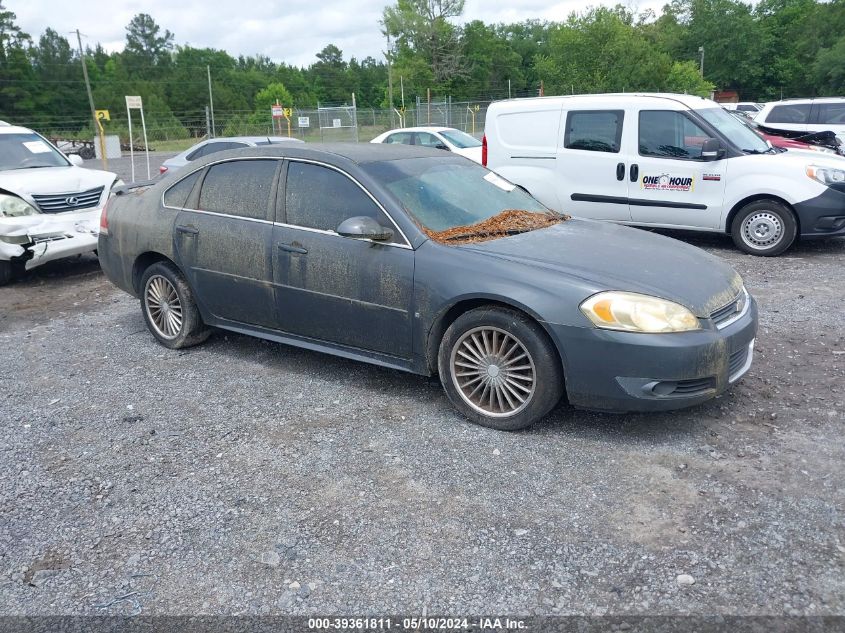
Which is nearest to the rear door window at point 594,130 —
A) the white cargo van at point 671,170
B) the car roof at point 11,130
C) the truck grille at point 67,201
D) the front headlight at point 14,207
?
the white cargo van at point 671,170

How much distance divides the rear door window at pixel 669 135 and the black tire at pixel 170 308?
232 inches

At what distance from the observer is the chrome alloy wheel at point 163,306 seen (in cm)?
579

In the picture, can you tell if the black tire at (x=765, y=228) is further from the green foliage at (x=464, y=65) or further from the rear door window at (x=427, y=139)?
the green foliage at (x=464, y=65)

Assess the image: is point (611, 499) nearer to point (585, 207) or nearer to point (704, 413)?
point (704, 413)

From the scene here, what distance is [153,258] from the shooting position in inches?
233

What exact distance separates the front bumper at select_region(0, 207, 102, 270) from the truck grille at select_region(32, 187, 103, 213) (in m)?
0.09

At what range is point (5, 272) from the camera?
849 cm

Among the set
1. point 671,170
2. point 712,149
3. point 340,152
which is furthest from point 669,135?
point 340,152

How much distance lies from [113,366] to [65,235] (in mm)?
3613

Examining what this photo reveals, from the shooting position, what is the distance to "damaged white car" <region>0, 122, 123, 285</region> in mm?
8242

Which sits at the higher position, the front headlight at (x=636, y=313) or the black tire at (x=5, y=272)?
the front headlight at (x=636, y=313)

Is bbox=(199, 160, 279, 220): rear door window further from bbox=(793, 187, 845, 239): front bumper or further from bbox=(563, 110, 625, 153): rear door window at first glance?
bbox=(793, 187, 845, 239): front bumper

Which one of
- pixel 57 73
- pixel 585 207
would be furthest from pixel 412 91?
pixel 585 207

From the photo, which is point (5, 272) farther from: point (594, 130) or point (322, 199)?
point (594, 130)
